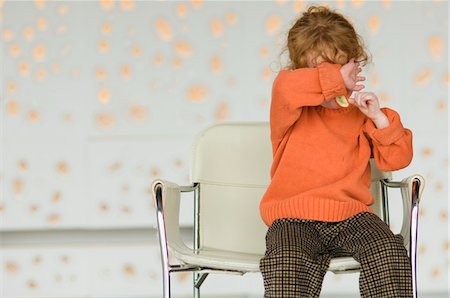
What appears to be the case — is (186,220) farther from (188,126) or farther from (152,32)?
(152,32)

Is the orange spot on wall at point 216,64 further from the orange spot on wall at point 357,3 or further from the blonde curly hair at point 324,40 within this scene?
the blonde curly hair at point 324,40

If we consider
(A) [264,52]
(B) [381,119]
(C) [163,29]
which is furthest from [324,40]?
(C) [163,29]

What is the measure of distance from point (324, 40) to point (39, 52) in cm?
163

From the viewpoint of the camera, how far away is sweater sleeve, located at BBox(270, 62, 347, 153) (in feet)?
7.63

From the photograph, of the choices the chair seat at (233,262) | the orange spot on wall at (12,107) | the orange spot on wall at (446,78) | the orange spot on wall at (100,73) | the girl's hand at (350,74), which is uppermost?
the orange spot on wall at (100,73)

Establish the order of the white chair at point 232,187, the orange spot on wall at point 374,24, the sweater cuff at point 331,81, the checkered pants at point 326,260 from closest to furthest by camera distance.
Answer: the checkered pants at point 326,260, the sweater cuff at point 331,81, the white chair at point 232,187, the orange spot on wall at point 374,24

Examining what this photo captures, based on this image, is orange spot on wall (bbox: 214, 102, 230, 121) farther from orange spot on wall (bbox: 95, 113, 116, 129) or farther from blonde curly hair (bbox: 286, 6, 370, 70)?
blonde curly hair (bbox: 286, 6, 370, 70)

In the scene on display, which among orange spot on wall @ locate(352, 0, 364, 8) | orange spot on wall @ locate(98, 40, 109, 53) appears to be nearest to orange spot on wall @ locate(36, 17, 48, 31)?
orange spot on wall @ locate(98, 40, 109, 53)

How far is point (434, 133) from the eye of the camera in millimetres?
3643

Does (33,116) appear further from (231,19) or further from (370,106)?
(370,106)

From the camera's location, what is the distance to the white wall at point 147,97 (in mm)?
3637

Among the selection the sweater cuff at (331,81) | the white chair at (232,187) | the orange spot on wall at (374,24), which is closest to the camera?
Result: the sweater cuff at (331,81)

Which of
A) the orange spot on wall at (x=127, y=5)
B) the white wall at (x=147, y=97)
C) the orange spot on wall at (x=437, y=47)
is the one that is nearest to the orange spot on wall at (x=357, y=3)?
the white wall at (x=147, y=97)

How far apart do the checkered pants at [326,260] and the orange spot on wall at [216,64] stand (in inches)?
57.9
